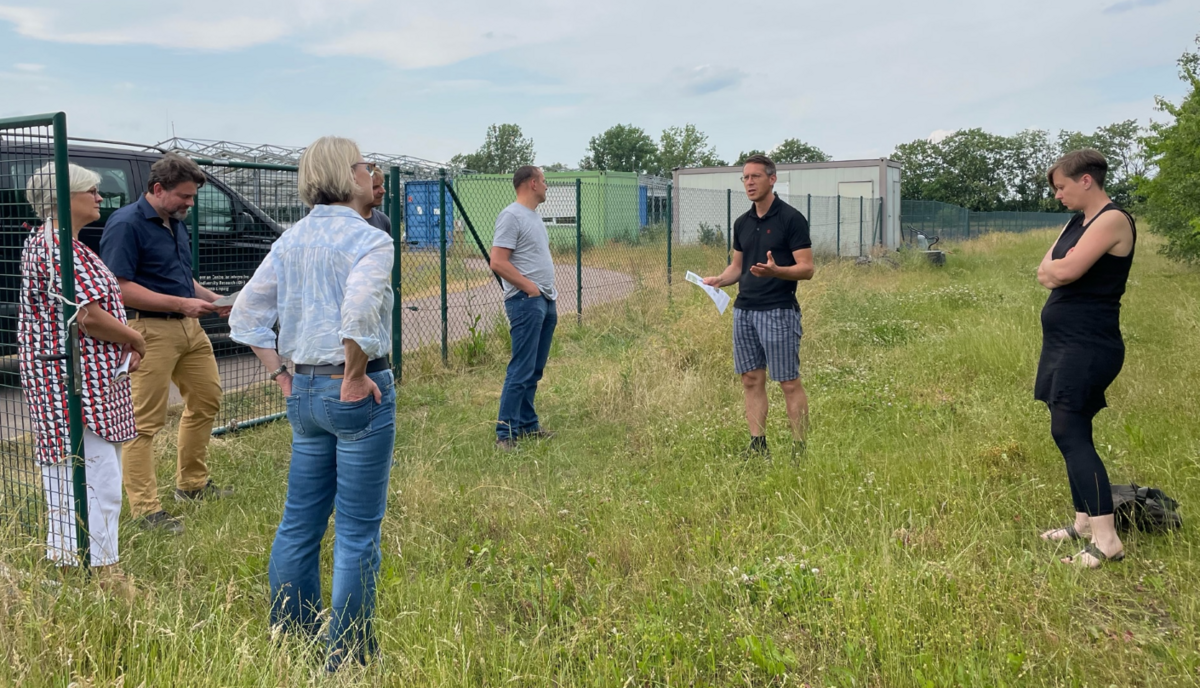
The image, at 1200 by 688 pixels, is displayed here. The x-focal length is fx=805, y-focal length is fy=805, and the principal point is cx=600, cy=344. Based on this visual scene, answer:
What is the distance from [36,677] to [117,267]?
2121mm

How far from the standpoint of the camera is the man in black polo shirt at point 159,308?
3859mm

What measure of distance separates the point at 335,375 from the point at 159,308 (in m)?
1.92

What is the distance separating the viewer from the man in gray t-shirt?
17.4 feet

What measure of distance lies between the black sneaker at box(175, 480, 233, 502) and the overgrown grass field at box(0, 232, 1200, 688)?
10 cm

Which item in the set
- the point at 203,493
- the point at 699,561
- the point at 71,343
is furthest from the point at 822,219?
the point at 71,343

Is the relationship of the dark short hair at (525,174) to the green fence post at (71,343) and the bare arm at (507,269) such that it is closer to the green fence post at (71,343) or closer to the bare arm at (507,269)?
the bare arm at (507,269)

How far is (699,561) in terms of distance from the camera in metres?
3.31

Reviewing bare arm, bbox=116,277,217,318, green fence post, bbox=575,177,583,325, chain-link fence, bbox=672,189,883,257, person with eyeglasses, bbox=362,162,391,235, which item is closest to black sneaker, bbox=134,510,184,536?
bare arm, bbox=116,277,217,318

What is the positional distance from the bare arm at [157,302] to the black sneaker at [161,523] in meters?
0.98

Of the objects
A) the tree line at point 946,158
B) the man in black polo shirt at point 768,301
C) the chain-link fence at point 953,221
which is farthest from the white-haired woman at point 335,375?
the tree line at point 946,158

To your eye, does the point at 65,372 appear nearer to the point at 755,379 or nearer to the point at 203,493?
the point at 203,493

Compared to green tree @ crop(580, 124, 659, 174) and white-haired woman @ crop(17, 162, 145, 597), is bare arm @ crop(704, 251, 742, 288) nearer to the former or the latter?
white-haired woman @ crop(17, 162, 145, 597)

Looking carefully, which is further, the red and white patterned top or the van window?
the van window

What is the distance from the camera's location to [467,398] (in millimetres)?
6723
